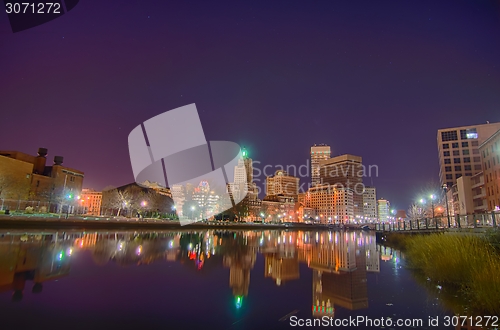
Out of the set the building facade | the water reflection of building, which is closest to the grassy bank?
the water reflection of building

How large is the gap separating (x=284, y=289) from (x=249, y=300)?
156cm

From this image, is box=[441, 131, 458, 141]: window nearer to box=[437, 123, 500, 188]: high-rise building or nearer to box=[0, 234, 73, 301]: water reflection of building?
box=[437, 123, 500, 188]: high-rise building

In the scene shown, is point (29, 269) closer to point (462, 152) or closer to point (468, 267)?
point (468, 267)

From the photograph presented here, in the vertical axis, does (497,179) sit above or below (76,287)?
above

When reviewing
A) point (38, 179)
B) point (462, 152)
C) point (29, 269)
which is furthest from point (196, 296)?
point (462, 152)

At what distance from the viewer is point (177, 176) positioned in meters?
138

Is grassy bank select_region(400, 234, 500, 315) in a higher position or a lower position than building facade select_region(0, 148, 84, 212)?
lower

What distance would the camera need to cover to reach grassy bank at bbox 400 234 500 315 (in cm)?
631

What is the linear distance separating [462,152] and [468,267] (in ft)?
337

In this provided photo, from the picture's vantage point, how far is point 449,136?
9631cm

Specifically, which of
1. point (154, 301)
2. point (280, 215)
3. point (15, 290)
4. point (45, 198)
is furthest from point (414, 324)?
point (280, 215)

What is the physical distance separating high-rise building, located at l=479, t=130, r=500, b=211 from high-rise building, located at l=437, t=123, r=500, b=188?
36.9 meters

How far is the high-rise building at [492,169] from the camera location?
50847 mm

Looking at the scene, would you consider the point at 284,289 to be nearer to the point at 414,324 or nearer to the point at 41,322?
the point at 414,324
